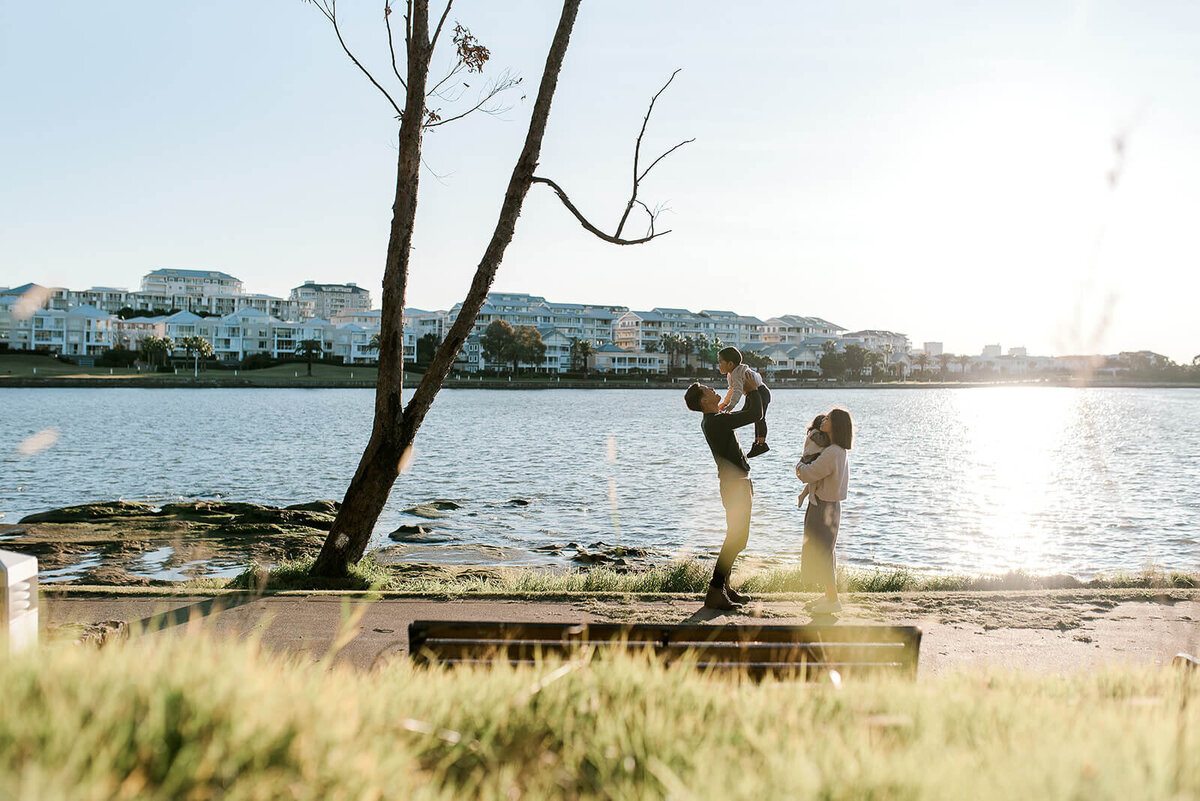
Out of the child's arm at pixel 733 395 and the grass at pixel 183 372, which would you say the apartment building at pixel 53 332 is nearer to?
the grass at pixel 183 372

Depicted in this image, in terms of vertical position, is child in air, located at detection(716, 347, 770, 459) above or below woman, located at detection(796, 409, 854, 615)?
above

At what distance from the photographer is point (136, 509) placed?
1984cm

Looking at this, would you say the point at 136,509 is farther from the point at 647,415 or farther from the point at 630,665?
the point at 647,415

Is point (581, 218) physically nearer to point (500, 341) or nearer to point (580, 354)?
point (500, 341)

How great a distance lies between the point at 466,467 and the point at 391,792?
3377 centimetres

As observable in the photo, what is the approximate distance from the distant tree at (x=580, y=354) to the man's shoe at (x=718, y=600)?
147011 millimetres

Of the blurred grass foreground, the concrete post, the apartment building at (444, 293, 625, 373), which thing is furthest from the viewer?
the apartment building at (444, 293, 625, 373)

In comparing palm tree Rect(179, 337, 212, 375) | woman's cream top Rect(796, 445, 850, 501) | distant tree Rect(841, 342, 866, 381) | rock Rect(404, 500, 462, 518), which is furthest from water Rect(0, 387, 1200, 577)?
distant tree Rect(841, 342, 866, 381)

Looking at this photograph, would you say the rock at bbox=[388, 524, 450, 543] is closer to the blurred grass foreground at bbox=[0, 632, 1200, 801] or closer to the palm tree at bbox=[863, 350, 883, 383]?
the blurred grass foreground at bbox=[0, 632, 1200, 801]

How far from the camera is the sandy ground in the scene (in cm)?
677

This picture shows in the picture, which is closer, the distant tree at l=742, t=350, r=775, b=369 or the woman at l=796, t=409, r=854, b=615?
the woman at l=796, t=409, r=854, b=615

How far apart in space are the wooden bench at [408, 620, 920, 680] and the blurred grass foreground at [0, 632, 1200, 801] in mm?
304

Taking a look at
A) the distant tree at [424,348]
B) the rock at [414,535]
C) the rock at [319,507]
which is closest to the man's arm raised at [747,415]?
the rock at [414,535]

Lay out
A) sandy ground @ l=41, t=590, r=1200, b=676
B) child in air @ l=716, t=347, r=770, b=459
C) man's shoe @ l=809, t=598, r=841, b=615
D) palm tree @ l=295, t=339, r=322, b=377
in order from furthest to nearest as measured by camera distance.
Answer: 1. palm tree @ l=295, t=339, r=322, b=377
2. man's shoe @ l=809, t=598, r=841, b=615
3. child in air @ l=716, t=347, r=770, b=459
4. sandy ground @ l=41, t=590, r=1200, b=676
